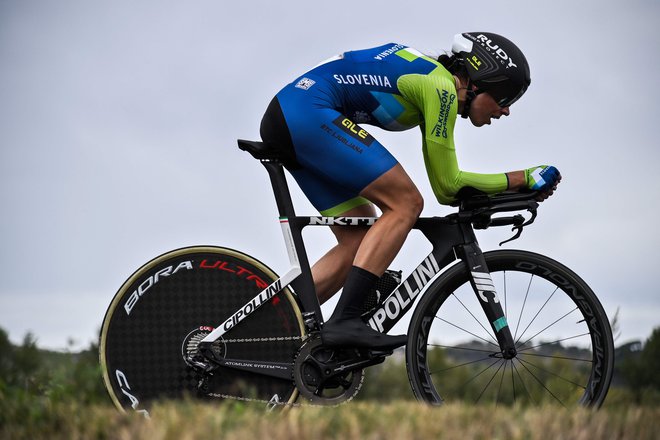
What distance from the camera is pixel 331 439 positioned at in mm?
3178

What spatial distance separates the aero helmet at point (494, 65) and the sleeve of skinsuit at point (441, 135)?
0.24 m

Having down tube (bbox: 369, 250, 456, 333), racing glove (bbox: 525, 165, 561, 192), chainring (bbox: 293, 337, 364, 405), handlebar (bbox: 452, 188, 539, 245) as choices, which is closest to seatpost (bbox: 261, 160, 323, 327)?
chainring (bbox: 293, 337, 364, 405)

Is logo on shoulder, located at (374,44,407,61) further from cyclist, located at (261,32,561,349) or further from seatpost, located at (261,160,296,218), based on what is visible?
seatpost, located at (261,160,296,218)

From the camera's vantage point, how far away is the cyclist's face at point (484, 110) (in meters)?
4.96

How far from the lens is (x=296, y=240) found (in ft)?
15.6

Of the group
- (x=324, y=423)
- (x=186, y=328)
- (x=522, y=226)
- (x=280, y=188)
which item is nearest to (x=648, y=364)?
(x=522, y=226)

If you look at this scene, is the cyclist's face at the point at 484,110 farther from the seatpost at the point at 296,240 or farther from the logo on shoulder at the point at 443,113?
the seatpost at the point at 296,240

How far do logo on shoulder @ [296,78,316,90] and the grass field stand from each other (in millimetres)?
1924

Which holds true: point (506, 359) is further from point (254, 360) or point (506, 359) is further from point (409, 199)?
point (254, 360)

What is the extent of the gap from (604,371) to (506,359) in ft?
1.91

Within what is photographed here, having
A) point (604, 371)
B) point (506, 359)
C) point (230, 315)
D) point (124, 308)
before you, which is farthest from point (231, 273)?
point (604, 371)

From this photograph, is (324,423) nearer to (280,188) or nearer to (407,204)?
(407,204)

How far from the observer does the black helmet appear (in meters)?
4.91

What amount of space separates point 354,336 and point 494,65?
186cm
